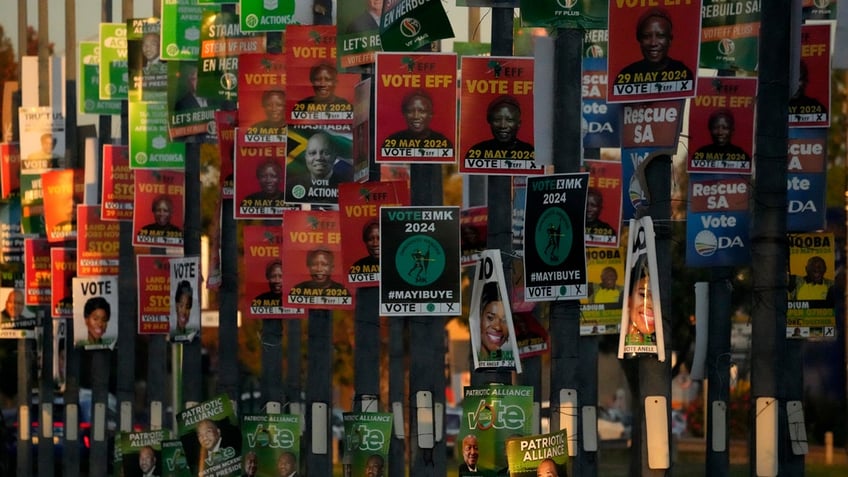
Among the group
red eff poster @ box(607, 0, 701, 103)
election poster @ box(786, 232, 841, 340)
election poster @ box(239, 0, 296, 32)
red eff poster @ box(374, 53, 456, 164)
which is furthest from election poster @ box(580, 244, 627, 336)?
red eff poster @ box(607, 0, 701, 103)

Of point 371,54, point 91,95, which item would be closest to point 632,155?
point 371,54

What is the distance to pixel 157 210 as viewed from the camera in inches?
1500

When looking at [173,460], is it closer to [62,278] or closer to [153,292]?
[153,292]

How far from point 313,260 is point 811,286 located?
24.6 ft

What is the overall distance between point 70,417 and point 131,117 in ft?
31.9

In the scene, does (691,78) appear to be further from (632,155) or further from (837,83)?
(837,83)

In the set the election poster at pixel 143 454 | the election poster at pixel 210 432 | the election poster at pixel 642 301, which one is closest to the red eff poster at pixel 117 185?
the election poster at pixel 143 454

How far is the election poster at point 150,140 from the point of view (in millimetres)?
37969

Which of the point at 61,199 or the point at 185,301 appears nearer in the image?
the point at 185,301

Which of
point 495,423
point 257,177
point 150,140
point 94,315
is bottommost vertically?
point 94,315

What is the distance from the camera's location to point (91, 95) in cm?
4178

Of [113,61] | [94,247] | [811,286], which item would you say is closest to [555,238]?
[811,286]

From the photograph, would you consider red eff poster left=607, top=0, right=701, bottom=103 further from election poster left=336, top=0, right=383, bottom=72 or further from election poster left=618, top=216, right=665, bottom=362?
election poster left=336, top=0, right=383, bottom=72

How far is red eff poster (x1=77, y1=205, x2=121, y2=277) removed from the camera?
41.9 m
